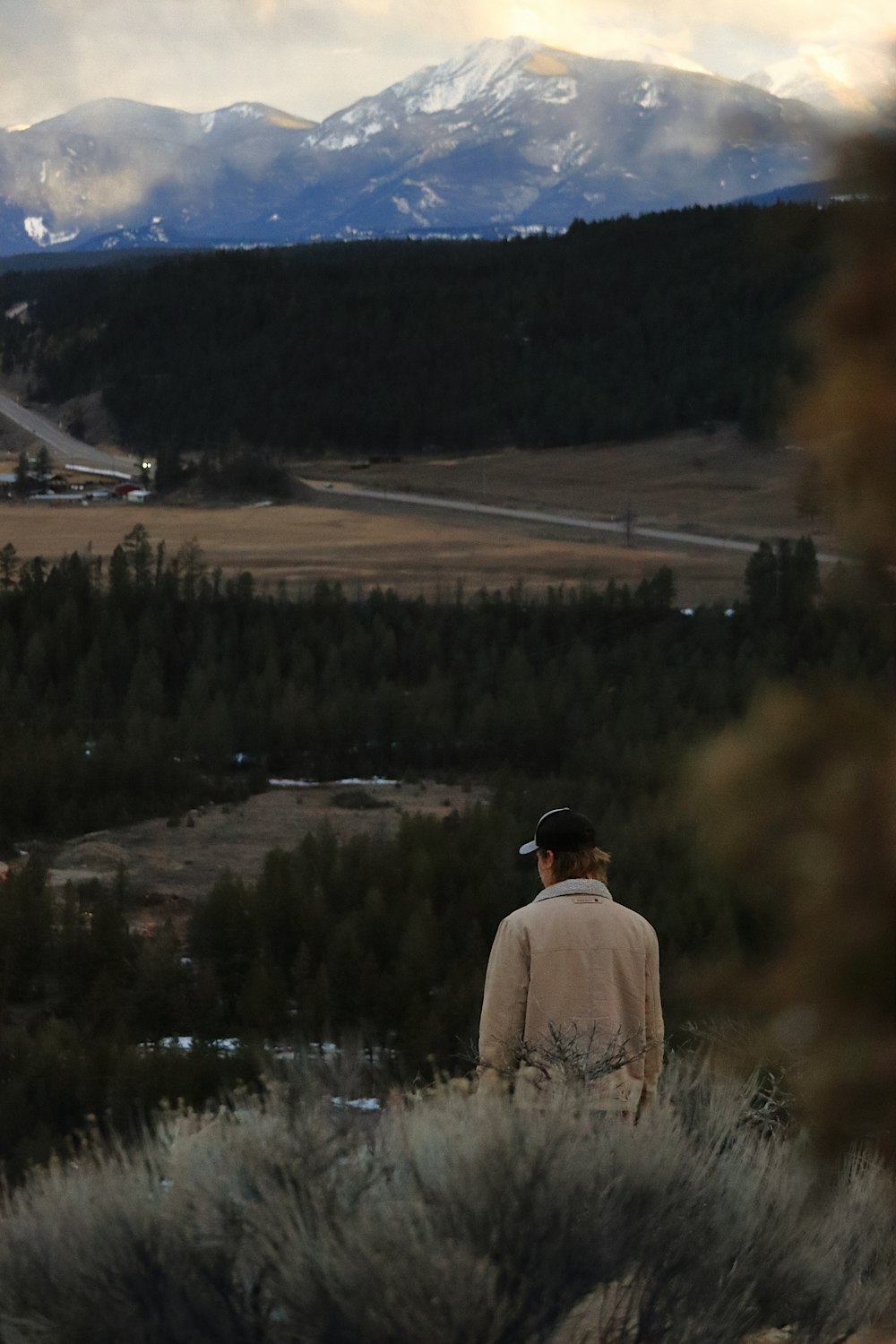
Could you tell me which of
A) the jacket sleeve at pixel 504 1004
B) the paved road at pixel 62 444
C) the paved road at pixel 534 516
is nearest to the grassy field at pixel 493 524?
the paved road at pixel 534 516

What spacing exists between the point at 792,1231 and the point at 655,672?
192ft

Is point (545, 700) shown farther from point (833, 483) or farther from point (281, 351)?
point (281, 351)

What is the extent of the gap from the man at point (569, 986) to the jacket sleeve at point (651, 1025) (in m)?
0.01

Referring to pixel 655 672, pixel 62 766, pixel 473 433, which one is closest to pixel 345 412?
pixel 473 433

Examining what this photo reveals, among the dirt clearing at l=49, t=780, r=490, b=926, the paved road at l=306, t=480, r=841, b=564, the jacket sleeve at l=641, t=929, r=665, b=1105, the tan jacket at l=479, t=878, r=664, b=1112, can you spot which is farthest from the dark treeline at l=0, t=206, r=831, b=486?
the tan jacket at l=479, t=878, r=664, b=1112

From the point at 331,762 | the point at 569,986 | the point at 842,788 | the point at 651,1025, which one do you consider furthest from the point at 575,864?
Result: the point at 331,762

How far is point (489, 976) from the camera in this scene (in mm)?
5742

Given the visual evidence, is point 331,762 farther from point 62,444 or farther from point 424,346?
point 424,346

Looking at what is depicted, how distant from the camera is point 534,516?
99.8m

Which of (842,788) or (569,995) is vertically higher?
(842,788)

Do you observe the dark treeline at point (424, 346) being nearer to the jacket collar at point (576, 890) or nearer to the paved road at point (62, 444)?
the paved road at point (62, 444)

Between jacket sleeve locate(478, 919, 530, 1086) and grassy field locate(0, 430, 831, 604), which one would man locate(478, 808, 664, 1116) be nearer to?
jacket sleeve locate(478, 919, 530, 1086)

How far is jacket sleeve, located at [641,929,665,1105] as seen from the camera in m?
5.89

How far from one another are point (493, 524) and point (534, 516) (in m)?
4.23
